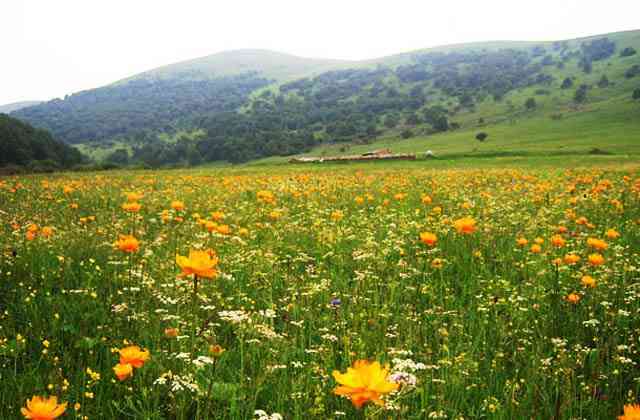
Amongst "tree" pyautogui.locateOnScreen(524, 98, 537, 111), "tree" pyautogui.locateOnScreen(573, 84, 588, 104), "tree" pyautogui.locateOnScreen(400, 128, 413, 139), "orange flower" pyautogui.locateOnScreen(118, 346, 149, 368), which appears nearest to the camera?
"orange flower" pyautogui.locateOnScreen(118, 346, 149, 368)

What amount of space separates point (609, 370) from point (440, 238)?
141 inches

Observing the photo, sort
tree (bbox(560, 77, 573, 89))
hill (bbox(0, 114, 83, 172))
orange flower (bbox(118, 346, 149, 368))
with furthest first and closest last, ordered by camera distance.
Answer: tree (bbox(560, 77, 573, 89))
hill (bbox(0, 114, 83, 172))
orange flower (bbox(118, 346, 149, 368))

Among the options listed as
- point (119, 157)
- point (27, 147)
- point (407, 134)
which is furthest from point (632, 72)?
point (119, 157)

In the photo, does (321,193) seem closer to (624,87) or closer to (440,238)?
(440,238)

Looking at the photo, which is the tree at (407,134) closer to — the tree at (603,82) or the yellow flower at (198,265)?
the tree at (603,82)

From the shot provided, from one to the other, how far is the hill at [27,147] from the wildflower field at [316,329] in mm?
74768

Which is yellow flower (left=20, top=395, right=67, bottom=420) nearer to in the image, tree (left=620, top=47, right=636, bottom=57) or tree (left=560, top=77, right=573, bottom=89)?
tree (left=560, top=77, right=573, bottom=89)

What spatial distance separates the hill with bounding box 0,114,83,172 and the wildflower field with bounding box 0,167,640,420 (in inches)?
2944

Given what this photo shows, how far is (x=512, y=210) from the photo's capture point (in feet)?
28.3

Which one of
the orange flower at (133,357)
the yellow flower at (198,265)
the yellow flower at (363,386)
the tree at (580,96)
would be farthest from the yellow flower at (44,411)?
the tree at (580,96)

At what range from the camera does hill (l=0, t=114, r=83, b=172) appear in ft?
251

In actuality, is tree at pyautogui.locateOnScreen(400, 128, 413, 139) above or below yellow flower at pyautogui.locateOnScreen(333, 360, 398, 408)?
above

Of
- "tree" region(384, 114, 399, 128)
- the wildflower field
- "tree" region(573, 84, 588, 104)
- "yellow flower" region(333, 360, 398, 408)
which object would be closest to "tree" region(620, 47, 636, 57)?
"tree" region(573, 84, 588, 104)

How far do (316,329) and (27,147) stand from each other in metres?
97.7
